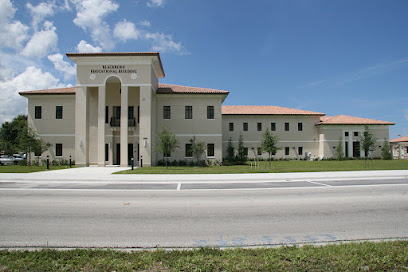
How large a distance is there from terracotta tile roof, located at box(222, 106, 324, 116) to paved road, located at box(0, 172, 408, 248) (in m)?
31.2

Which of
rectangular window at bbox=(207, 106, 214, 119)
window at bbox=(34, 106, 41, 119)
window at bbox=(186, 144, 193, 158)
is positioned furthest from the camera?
rectangular window at bbox=(207, 106, 214, 119)

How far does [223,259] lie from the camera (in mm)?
3816

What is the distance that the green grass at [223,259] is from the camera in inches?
138

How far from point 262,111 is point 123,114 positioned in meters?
24.0

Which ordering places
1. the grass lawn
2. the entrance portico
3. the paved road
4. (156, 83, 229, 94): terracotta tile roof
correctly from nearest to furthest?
the paved road → the grass lawn → the entrance portico → (156, 83, 229, 94): terracotta tile roof

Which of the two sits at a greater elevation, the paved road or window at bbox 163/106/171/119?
window at bbox 163/106/171/119

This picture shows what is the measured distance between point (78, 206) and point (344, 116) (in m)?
48.4

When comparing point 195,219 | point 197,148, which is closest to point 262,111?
point 197,148

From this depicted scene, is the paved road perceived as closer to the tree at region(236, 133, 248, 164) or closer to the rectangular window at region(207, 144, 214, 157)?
the rectangular window at region(207, 144, 214, 157)

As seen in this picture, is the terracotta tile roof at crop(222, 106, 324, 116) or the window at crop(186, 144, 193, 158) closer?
the window at crop(186, 144, 193, 158)

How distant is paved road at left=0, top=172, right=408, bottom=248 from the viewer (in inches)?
195

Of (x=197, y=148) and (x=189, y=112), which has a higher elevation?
(x=189, y=112)

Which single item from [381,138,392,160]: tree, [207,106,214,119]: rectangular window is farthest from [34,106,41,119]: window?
[381,138,392,160]: tree

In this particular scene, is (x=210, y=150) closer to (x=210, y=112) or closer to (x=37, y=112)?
(x=210, y=112)
